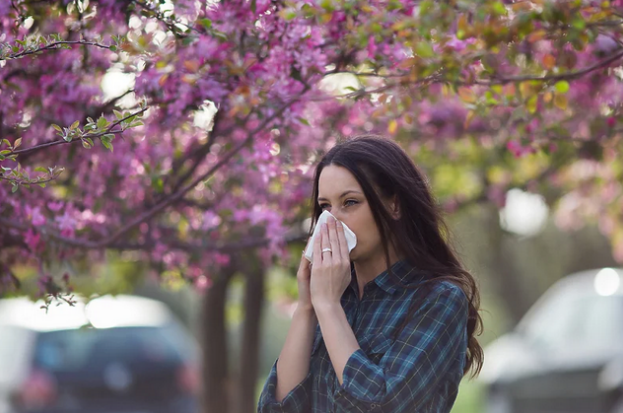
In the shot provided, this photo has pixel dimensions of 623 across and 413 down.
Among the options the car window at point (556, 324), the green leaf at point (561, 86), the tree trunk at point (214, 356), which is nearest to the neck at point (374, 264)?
the green leaf at point (561, 86)

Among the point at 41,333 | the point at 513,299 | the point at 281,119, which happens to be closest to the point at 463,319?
the point at 281,119

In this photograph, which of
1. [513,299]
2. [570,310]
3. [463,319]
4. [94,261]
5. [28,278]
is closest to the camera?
[463,319]

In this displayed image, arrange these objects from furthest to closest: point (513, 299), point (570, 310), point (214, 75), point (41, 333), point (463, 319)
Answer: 1. point (513, 299)
2. point (570, 310)
3. point (41, 333)
4. point (214, 75)
5. point (463, 319)

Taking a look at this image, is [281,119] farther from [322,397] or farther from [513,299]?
[513,299]

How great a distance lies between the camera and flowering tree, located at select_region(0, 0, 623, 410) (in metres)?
2.88

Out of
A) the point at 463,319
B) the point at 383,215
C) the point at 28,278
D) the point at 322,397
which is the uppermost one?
the point at 383,215

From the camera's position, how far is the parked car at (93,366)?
6598mm

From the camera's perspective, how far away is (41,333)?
699 centimetres

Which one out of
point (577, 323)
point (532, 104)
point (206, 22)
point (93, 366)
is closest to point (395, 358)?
point (206, 22)

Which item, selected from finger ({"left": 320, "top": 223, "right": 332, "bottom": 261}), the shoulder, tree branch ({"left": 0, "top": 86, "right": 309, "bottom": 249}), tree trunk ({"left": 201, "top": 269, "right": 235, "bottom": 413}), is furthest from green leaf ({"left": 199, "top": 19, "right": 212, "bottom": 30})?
tree trunk ({"left": 201, "top": 269, "right": 235, "bottom": 413})

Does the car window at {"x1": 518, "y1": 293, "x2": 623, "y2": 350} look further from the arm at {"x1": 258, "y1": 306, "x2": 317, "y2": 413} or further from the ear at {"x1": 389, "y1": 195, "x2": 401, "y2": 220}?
the arm at {"x1": 258, "y1": 306, "x2": 317, "y2": 413}

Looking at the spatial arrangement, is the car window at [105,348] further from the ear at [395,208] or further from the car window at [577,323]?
the ear at [395,208]

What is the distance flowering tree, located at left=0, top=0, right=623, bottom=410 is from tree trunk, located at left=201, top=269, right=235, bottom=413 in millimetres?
1636

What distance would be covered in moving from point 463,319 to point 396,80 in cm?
132
